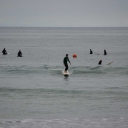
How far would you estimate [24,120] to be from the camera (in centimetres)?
1972

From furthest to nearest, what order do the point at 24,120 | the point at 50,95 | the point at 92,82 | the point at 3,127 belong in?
the point at 92,82, the point at 50,95, the point at 24,120, the point at 3,127

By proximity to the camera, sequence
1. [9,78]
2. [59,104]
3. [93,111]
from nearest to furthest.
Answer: [93,111], [59,104], [9,78]

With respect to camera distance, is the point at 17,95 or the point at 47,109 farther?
the point at 17,95

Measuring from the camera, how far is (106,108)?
22.3 metres

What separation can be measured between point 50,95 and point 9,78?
10.8 metres

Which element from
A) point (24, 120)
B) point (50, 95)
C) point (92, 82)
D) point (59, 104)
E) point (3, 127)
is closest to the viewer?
point (3, 127)

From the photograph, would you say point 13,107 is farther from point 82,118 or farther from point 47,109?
point 82,118

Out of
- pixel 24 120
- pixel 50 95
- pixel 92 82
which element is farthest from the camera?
pixel 92 82

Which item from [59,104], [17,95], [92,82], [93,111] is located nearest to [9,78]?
[92,82]

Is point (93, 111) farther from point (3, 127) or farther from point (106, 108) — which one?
point (3, 127)

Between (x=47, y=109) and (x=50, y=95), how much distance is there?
4.39 metres

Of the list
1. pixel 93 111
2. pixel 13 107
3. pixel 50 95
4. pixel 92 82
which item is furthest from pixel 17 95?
pixel 92 82

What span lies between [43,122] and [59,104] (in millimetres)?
4159

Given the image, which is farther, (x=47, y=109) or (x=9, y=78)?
(x=9, y=78)
